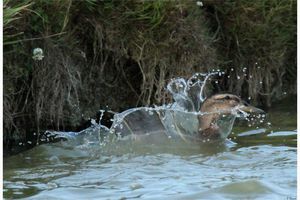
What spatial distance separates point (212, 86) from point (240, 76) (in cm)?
33

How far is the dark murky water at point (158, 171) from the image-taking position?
209 inches

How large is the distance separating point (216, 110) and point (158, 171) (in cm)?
169

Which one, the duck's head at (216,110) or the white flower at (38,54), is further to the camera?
the duck's head at (216,110)

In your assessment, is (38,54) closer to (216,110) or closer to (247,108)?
(216,110)

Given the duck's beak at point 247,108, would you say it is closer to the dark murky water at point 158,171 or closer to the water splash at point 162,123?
the water splash at point 162,123

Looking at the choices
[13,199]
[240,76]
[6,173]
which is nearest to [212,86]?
[240,76]

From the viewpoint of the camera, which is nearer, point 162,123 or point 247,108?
point 162,123

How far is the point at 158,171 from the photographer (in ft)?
19.4

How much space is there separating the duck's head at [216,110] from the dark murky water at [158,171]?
243 millimetres

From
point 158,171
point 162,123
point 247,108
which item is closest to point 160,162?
point 158,171

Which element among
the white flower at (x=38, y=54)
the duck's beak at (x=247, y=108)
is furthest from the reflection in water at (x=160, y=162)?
the white flower at (x=38, y=54)

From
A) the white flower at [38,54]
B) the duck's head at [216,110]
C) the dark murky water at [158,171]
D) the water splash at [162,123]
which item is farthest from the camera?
the duck's head at [216,110]

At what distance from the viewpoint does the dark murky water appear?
17.4 ft

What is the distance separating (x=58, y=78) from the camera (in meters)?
6.97
